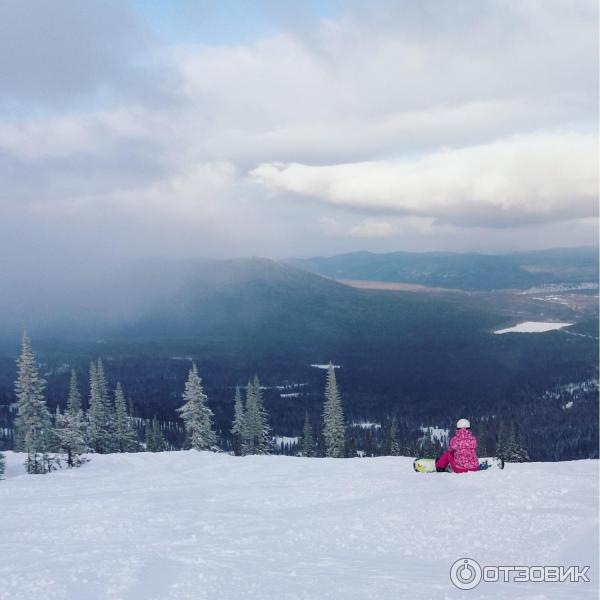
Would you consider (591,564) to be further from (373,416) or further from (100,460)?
(373,416)

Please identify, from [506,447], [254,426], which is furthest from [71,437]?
[506,447]

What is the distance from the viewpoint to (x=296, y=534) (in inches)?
524

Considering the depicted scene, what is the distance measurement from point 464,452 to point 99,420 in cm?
4213

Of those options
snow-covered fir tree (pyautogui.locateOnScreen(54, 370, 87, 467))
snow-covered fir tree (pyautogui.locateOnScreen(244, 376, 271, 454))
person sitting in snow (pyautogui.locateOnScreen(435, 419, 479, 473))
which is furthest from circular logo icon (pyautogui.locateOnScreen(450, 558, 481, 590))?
snow-covered fir tree (pyautogui.locateOnScreen(244, 376, 271, 454))

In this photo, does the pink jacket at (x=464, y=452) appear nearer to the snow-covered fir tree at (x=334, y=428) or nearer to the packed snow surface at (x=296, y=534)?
the packed snow surface at (x=296, y=534)

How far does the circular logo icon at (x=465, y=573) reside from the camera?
33.7 feet

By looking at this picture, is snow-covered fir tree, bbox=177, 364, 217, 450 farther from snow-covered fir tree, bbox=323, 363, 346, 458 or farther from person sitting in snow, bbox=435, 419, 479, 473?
person sitting in snow, bbox=435, 419, 479, 473

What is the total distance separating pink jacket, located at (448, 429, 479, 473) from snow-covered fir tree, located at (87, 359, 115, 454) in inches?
1619

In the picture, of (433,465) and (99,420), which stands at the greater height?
(433,465)

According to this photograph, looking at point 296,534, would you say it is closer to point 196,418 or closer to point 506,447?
point 196,418

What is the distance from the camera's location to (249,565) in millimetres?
11242

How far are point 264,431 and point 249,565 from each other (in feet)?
148

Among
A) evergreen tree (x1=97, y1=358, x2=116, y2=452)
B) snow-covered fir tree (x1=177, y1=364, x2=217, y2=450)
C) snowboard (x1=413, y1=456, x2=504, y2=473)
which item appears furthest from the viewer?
evergreen tree (x1=97, y1=358, x2=116, y2=452)

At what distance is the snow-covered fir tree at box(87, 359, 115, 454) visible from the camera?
165 ft
